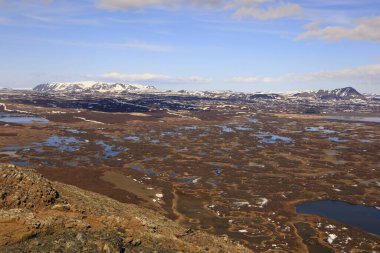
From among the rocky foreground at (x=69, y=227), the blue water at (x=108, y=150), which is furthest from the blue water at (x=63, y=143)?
the rocky foreground at (x=69, y=227)

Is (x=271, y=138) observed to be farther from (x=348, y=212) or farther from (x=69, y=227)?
(x=69, y=227)

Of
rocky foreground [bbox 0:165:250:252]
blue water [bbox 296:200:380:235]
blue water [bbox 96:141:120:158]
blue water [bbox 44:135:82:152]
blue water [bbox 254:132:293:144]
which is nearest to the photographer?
rocky foreground [bbox 0:165:250:252]

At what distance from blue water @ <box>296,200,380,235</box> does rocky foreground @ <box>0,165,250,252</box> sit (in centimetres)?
2675

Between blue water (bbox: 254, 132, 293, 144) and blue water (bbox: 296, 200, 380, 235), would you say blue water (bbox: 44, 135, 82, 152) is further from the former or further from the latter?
blue water (bbox: 296, 200, 380, 235)

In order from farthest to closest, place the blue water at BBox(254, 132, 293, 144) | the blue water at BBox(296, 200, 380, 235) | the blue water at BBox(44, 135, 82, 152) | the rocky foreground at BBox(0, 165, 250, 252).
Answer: the blue water at BBox(254, 132, 293, 144) → the blue water at BBox(44, 135, 82, 152) → the blue water at BBox(296, 200, 380, 235) → the rocky foreground at BBox(0, 165, 250, 252)

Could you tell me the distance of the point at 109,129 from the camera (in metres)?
134

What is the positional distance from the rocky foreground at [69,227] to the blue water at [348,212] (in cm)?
2675

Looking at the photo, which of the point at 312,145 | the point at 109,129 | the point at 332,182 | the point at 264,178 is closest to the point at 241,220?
the point at 264,178

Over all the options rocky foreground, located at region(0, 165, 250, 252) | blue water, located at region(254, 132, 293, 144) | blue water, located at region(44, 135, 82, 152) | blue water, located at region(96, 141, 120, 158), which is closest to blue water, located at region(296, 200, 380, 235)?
rocky foreground, located at region(0, 165, 250, 252)

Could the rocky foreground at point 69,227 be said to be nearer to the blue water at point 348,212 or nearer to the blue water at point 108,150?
the blue water at point 348,212

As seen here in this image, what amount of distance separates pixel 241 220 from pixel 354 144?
79542mm

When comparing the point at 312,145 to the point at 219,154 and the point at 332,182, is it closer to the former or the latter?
the point at 219,154

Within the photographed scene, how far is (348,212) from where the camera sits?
5138 centimetres

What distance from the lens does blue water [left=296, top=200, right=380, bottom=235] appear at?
4672 cm
